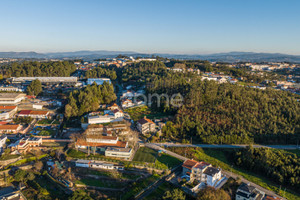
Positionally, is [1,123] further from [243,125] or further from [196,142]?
[243,125]

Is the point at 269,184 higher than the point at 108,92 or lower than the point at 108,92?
lower

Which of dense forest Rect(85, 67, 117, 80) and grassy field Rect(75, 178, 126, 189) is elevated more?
dense forest Rect(85, 67, 117, 80)

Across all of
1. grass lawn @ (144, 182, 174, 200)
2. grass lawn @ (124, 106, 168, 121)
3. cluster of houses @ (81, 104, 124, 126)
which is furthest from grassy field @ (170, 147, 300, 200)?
cluster of houses @ (81, 104, 124, 126)

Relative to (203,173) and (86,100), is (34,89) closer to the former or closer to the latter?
(86,100)

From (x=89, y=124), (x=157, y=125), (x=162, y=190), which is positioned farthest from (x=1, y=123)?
(x=162, y=190)

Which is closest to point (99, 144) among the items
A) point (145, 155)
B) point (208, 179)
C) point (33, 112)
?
point (145, 155)

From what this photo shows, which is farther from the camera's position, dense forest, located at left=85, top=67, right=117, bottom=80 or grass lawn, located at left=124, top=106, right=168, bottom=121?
dense forest, located at left=85, top=67, right=117, bottom=80

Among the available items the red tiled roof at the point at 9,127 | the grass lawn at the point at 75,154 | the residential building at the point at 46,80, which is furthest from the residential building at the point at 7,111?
the residential building at the point at 46,80

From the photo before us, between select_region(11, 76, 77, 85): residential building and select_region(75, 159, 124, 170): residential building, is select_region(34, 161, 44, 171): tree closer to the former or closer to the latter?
select_region(75, 159, 124, 170): residential building
